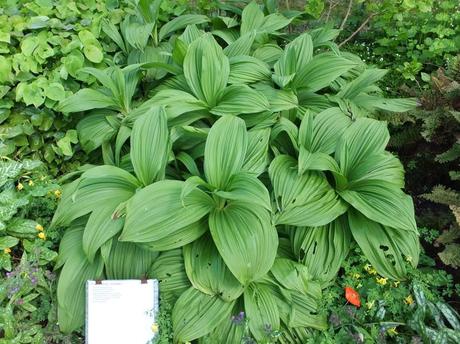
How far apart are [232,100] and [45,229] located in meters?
1.24

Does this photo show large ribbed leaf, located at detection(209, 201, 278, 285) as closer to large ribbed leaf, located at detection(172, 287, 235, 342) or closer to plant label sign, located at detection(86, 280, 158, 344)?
large ribbed leaf, located at detection(172, 287, 235, 342)

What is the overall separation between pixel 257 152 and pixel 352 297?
2.76ft

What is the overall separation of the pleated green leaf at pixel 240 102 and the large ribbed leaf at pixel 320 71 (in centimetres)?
36

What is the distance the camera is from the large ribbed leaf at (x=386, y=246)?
2283 mm

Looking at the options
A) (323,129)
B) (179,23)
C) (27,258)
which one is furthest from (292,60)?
(27,258)

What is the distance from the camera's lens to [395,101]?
2.90 meters

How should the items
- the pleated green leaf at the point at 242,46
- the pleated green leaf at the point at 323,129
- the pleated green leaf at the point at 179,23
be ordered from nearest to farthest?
the pleated green leaf at the point at 323,129
the pleated green leaf at the point at 242,46
the pleated green leaf at the point at 179,23

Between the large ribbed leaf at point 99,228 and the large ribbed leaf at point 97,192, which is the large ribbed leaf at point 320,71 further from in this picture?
the large ribbed leaf at point 99,228

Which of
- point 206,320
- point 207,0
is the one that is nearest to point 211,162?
point 206,320

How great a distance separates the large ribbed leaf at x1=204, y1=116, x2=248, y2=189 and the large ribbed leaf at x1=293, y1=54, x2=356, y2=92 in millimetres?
705

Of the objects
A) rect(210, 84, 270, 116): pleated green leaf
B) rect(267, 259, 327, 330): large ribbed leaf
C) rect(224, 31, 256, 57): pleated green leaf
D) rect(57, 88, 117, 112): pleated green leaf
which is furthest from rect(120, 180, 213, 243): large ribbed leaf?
rect(224, 31, 256, 57): pleated green leaf

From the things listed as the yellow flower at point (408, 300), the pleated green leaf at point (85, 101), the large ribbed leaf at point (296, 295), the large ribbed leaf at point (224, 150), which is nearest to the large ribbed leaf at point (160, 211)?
the large ribbed leaf at point (224, 150)

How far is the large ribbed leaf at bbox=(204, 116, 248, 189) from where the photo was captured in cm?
222

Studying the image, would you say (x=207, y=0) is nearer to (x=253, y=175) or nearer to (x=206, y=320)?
(x=253, y=175)
